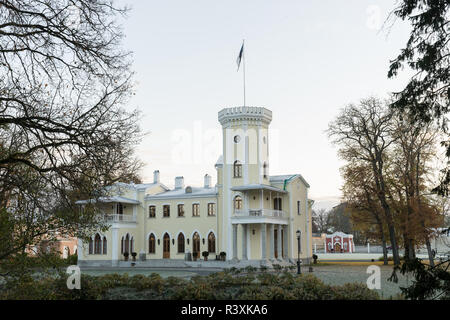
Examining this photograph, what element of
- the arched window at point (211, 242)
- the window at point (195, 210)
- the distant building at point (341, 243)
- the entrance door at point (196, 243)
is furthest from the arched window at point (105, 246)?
the distant building at point (341, 243)

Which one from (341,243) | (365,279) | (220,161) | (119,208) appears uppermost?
(220,161)

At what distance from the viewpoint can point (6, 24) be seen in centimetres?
845

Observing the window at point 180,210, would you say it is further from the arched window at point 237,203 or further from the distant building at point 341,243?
the distant building at point 341,243

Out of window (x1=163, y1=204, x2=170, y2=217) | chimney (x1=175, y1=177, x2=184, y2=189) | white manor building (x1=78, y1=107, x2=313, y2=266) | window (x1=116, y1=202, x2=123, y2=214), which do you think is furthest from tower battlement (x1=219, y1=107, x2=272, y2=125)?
window (x1=116, y1=202, x2=123, y2=214)

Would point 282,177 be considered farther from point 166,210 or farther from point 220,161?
point 166,210

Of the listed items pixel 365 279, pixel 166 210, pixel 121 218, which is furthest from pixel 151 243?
pixel 365 279

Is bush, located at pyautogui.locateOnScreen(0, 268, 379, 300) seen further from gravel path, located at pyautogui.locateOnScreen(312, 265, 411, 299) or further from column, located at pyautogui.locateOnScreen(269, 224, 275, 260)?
column, located at pyautogui.locateOnScreen(269, 224, 275, 260)

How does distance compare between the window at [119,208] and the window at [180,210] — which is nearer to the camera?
the window at [180,210]

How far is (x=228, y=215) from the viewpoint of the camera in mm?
39531

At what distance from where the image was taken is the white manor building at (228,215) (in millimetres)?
37969

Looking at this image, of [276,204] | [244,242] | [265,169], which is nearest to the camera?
[244,242]

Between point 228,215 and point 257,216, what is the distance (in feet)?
12.2
